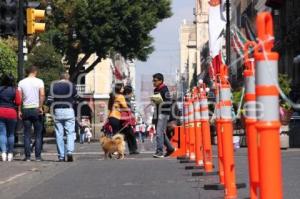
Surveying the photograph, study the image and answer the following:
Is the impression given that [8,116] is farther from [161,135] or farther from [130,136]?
[130,136]

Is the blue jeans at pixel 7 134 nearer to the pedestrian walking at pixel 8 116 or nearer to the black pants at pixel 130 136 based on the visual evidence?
the pedestrian walking at pixel 8 116

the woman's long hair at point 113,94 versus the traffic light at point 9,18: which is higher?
the traffic light at point 9,18

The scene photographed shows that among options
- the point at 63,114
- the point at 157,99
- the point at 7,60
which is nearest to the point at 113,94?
the point at 157,99

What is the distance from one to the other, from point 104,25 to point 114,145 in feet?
106

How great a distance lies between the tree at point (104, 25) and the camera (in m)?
47.0

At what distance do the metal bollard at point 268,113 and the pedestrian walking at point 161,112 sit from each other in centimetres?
1195

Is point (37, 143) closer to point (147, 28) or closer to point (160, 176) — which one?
point (160, 176)

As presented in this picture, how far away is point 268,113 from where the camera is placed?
405 centimetres

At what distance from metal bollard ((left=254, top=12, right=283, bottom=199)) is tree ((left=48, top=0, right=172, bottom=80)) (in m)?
42.5

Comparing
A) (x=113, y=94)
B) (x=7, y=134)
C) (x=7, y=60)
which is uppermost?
(x=7, y=60)

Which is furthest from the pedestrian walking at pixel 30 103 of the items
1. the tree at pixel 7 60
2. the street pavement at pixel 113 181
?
the tree at pixel 7 60

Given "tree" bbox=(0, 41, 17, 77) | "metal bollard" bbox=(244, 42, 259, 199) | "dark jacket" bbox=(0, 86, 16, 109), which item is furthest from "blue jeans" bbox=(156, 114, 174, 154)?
"tree" bbox=(0, 41, 17, 77)

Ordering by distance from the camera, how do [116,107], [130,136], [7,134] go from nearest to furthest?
[7,134] < [116,107] < [130,136]

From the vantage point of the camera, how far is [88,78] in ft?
278
